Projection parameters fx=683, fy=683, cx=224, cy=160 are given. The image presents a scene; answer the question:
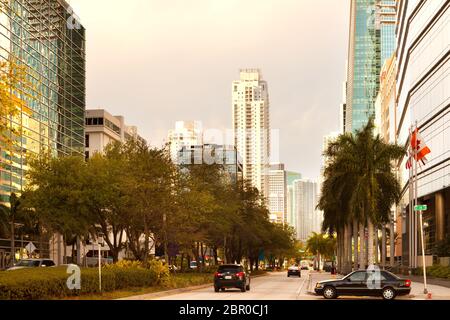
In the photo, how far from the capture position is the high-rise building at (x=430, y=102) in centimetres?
7206

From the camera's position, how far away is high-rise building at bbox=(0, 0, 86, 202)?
80.4 metres

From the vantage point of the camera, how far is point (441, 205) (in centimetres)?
7675

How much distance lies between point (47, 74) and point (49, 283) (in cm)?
7211

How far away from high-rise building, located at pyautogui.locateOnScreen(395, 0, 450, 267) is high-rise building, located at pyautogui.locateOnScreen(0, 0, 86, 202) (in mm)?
43321

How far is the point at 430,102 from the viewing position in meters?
79.4

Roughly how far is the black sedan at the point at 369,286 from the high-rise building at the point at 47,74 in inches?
1990

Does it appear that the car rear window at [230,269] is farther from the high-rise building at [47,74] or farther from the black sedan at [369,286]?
the high-rise building at [47,74]

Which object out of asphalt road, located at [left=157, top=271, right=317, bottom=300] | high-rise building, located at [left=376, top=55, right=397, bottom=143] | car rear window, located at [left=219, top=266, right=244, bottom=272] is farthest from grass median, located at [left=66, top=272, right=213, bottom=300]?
high-rise building, located at [left=376, top=55, right=397, bottom=143]

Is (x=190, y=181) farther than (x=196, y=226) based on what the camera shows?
No

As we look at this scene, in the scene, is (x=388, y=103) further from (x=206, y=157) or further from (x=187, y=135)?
(x=206, y=157)

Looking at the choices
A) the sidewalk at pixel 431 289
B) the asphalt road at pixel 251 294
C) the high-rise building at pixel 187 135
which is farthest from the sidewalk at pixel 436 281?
the high-rise building at pixel 187 135
